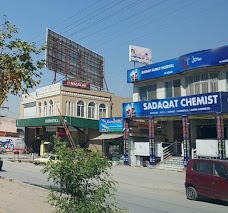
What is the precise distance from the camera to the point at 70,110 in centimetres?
4481

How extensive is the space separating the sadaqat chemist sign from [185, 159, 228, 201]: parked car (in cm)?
1295

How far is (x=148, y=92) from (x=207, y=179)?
71.8ft

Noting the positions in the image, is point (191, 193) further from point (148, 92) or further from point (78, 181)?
point (148, 92)

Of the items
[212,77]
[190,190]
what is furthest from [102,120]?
[190,190]

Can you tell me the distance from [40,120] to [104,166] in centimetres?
4139

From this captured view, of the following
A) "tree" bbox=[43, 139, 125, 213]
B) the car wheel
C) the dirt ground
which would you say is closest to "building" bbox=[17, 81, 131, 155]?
the dirt ground

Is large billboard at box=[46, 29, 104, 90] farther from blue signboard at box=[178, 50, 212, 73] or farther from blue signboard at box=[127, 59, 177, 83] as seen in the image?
blue signboard at box=[178, 50, 212, 73]

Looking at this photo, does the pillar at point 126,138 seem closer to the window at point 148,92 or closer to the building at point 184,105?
the building at point 184,105

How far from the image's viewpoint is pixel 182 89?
30.2 metres

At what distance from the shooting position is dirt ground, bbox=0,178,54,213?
30.6ft

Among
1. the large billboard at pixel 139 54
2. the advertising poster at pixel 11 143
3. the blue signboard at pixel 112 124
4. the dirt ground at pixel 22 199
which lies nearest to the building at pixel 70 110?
the advertising poster at pixel 11 143

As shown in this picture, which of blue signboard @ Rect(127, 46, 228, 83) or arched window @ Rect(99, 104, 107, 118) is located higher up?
blue signboard @ Rect(127, 46, 228, 83)

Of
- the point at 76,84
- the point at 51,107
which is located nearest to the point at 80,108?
the point at 76,84

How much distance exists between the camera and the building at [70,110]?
43.9 meters
